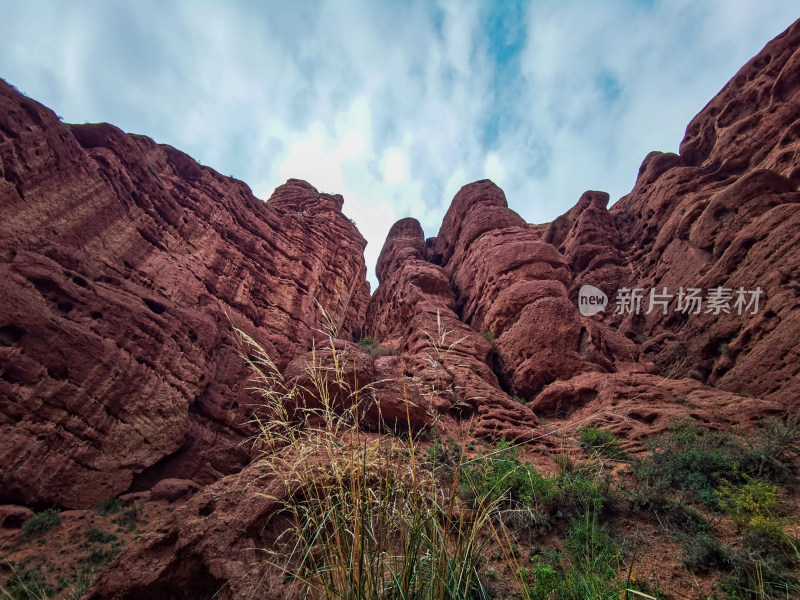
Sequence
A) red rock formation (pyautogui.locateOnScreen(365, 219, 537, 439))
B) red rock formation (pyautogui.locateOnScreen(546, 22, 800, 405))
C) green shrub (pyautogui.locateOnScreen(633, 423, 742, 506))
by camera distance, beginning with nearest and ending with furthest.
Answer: green shrub (pyautogui.locateOnScreen(633, 423, 742, 506)), red rock formation (pyautogui.locateOnScreen(365, 219, 537, 439)), red rock formation (pyautogui.locateOnScreen(546, 22, 800, 405))

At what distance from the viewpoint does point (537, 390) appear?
41.7ft

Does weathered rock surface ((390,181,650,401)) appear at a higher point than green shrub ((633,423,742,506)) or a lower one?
higher

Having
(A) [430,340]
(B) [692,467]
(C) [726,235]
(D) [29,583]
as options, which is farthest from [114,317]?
(C) [726,235]

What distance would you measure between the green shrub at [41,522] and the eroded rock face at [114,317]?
0.51 m

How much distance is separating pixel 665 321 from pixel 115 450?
19.5 meters

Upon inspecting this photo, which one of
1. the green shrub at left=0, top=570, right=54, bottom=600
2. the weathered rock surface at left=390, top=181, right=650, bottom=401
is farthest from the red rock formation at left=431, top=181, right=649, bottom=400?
the green shrub at left=0, top=570, right=54, bottom=600

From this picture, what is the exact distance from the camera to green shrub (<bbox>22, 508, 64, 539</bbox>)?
6977 millimetres

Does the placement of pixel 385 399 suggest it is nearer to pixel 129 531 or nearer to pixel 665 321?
pixel 129 531

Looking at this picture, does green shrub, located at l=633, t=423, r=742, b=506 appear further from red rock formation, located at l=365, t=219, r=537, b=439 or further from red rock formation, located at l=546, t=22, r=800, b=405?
red rock formation, located at l=365, t=219, r=537, b=439

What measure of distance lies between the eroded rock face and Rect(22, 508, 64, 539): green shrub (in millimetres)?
505

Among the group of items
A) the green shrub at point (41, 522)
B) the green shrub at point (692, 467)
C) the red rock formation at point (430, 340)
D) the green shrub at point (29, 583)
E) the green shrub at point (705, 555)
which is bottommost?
the green shrub at point (29, 583)

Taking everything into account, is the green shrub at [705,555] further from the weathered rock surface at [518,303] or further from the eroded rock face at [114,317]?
→ the weathered rock surface at [518,303]

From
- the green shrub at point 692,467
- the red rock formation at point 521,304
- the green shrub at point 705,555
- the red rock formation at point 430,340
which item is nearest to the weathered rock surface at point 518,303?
the red rock formation at point 521,304

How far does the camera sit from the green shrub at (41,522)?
22.9 feet
